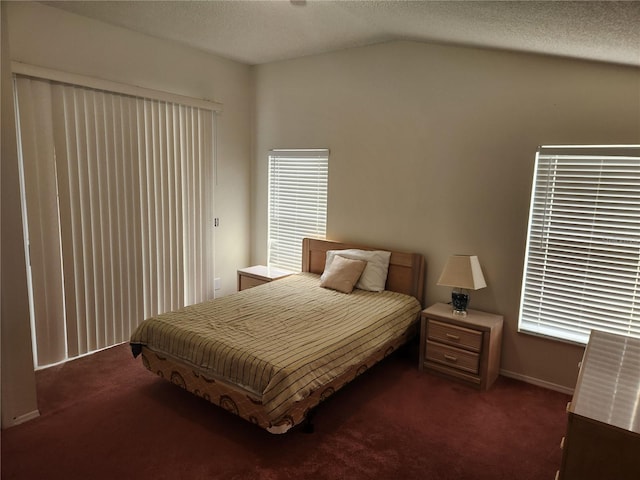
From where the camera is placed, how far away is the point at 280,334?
2.73 m

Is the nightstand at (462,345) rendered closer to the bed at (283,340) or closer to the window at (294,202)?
the bed at (283,340)

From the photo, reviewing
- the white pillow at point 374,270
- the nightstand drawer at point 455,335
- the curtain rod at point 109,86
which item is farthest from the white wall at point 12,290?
the nightstand drawer at point 455,335

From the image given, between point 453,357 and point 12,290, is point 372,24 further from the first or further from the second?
point 12,290

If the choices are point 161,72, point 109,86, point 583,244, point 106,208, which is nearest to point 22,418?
point 106,208

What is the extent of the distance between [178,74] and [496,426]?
3948 millimetres

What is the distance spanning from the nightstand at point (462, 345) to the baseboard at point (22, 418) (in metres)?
2.74

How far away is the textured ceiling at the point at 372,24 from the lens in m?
1.99

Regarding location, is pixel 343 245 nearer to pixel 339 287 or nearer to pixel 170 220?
pixel 339 287

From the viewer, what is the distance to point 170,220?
403 centimetres

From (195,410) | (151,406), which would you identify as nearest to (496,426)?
(195,410)

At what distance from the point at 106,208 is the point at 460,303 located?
119 inches

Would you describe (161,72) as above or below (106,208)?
above

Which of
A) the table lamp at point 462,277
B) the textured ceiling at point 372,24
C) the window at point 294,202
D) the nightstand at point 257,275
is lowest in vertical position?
the nightstand at point 257,275

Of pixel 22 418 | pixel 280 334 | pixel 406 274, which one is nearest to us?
pixel 22 418
